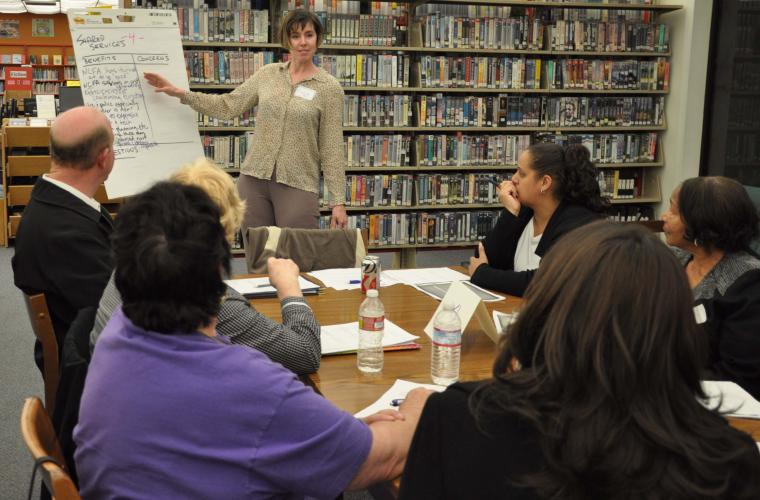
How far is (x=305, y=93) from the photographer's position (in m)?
3.89

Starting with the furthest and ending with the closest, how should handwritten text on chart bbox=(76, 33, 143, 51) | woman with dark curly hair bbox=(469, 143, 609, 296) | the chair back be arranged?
handwritten text on chart bbox=(76, 33, 143, 51), the chair back, woman with dark curly hair bbox=(469, 143, 609, 296)

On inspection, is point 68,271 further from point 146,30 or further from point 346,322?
point 146,30

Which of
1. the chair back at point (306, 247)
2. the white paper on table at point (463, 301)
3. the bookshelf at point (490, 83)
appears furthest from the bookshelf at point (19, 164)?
the white paper on table at point (463, 301)

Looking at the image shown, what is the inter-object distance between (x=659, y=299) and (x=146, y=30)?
3.45 metres

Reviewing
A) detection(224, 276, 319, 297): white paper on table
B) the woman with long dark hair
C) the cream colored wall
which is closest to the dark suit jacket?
detection(224, 276, 319, 297): white paper on table

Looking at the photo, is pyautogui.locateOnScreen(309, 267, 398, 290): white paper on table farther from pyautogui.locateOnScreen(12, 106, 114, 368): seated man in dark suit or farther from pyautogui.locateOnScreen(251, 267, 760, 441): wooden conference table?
pyautogui.locateOnScreen(12, 106, 114, 368): seated man in dark suit

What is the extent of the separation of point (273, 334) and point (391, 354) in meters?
0.38

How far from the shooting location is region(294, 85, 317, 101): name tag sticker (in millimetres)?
3891

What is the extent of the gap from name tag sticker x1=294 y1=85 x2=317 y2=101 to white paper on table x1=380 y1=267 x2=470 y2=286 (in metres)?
1.26

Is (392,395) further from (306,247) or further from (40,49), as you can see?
(40,49)

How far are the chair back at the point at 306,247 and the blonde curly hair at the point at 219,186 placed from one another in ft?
3.94

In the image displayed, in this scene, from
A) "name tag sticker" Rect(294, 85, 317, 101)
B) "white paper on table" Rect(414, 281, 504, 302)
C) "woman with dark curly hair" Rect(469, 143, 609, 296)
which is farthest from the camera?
"name tag sticker" Rect(294, 85, 317, 101)

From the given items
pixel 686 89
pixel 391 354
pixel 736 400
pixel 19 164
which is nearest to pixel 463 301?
pixel 391 354

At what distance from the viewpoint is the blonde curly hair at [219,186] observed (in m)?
1.90
